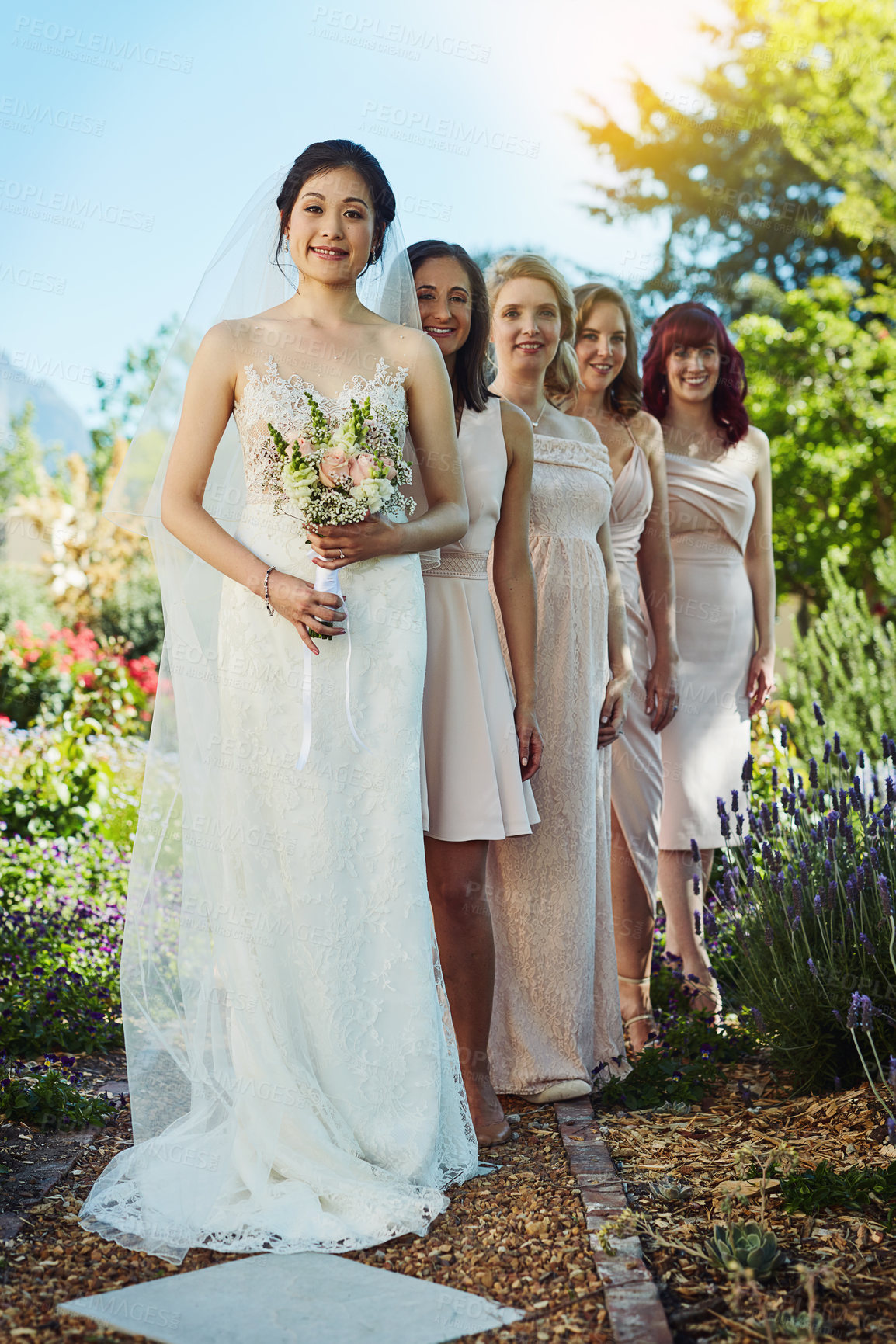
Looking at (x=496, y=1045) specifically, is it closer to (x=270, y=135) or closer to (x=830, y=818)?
(x=830, y=818)

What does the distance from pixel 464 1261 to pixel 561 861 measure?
59.9 inches

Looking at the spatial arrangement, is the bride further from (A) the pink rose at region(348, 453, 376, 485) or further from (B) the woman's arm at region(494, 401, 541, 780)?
(B) the woman's arm at region(494, 401, 541, 780)

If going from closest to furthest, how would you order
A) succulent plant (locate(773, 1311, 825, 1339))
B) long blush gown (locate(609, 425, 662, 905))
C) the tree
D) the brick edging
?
succulent plant (locate(773, 1311, 825, 1339)) < the brick edging < long blush gown (locate(609, 425, 662, 905)) < the tree

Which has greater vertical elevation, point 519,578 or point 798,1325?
point 519,578

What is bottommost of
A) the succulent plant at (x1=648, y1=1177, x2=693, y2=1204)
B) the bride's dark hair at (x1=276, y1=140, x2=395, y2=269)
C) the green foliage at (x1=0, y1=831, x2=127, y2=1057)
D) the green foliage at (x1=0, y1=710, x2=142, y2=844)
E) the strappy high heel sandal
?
the succulent plant at (x1=648, y1=1177, x2=693, y2=1204)

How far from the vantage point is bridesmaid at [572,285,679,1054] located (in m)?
4.39

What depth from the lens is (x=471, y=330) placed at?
11.8 feet

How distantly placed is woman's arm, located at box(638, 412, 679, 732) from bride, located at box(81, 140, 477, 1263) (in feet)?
5.22

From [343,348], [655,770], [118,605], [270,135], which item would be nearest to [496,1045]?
[655,770]

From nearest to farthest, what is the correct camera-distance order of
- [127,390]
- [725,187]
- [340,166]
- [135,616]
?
[340,166], [135,616], [725,187], [127,390]

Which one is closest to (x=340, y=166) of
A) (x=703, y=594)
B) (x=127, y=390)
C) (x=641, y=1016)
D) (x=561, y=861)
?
(x=561, y=861)

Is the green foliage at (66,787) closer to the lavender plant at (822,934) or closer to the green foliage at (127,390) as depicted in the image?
the lavender plant at (822,934)

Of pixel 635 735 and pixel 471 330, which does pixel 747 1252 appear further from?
pixel 471 330

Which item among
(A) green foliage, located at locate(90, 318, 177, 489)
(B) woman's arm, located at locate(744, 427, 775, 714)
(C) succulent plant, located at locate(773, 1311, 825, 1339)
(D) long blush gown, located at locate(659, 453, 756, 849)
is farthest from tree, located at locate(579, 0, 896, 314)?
(C) succulent plant, located at locate(773, 1311, 825, 1339)
